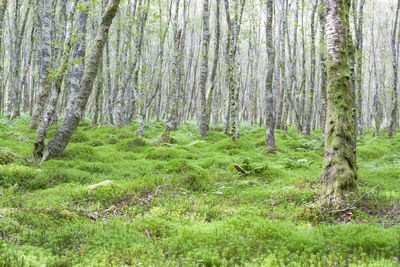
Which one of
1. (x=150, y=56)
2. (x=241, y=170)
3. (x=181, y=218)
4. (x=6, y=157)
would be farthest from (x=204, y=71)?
(x=150, y=56)

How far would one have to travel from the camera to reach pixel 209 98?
622 inches

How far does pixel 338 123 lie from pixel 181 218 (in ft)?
11.3

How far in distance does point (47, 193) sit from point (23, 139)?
261 inches

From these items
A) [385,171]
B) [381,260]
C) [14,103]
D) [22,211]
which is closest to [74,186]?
[22,211]

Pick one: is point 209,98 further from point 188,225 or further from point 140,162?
point 188,225

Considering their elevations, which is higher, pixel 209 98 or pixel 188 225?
pixel 209 98

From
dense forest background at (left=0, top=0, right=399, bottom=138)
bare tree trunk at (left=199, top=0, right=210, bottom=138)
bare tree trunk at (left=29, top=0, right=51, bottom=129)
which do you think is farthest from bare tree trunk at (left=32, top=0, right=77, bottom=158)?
bare tree trunk at (left=199, top=0, right=210, bottom=138)

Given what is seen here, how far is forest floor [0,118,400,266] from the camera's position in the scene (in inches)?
122

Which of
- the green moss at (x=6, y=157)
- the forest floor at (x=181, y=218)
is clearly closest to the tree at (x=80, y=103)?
the forest floor at (x=181, y=218)

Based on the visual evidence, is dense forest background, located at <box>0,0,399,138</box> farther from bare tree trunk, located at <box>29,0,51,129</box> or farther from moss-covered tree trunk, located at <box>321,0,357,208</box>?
moss-covered tree trunk, located at <box>321,0,357,208</box>

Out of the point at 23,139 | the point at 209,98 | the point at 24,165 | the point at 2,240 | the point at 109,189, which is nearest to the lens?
the point at 2,240

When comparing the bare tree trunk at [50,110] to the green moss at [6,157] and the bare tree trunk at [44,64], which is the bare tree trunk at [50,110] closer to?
the green moss at [6,157]

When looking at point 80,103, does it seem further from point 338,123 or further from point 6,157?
point 338,123

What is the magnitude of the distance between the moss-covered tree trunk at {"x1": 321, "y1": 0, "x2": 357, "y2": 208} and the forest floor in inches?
15.3
